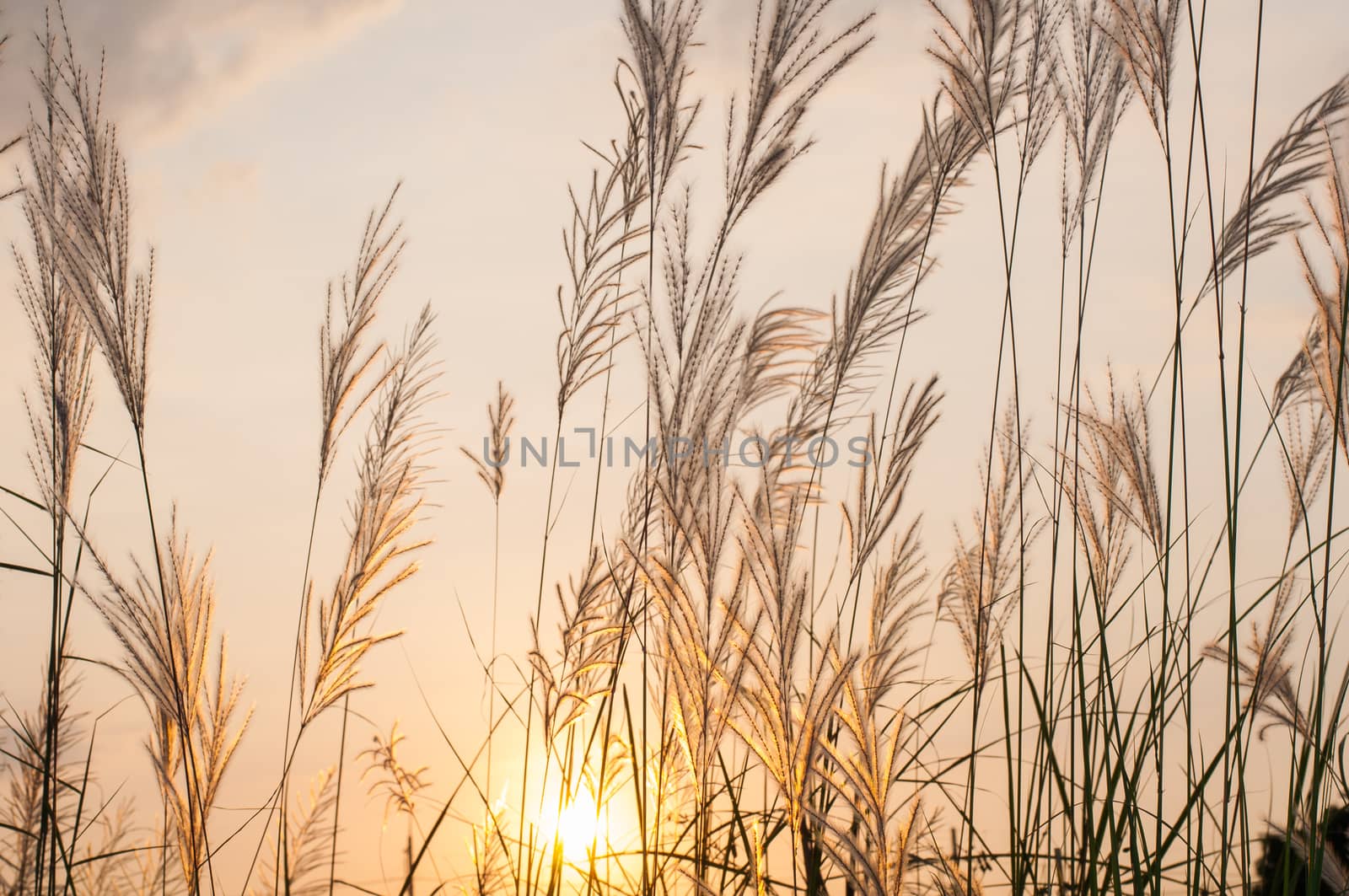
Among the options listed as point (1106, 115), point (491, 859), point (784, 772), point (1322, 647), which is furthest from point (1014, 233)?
point (491, 859)

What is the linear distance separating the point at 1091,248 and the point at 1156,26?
1.57 ft

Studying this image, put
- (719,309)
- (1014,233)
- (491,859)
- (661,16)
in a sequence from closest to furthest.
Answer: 1. (719,309)
2. (661,16)
3. (1014,233)
4. (491,859)

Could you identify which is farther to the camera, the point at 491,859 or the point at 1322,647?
the point at 491,859

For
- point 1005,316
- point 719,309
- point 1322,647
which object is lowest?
point 1322,647

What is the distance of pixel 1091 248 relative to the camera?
87.0 inches

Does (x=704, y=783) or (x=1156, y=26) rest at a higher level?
(x=1156, y=26)

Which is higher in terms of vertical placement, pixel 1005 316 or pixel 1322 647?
pixel 1005 316

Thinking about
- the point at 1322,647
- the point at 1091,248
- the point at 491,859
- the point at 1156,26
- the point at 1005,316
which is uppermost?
the point at 1156,26

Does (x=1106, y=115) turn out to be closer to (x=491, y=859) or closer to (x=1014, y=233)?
(x=1014, y=233)

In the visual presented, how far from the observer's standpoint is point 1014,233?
209 centimetres

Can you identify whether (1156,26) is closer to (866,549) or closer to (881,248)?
(881,248)

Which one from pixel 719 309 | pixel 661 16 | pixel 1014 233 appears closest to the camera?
pixel 719 309

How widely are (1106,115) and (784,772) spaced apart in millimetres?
1615

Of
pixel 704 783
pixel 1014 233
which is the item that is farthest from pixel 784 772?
pixel 1014 233
